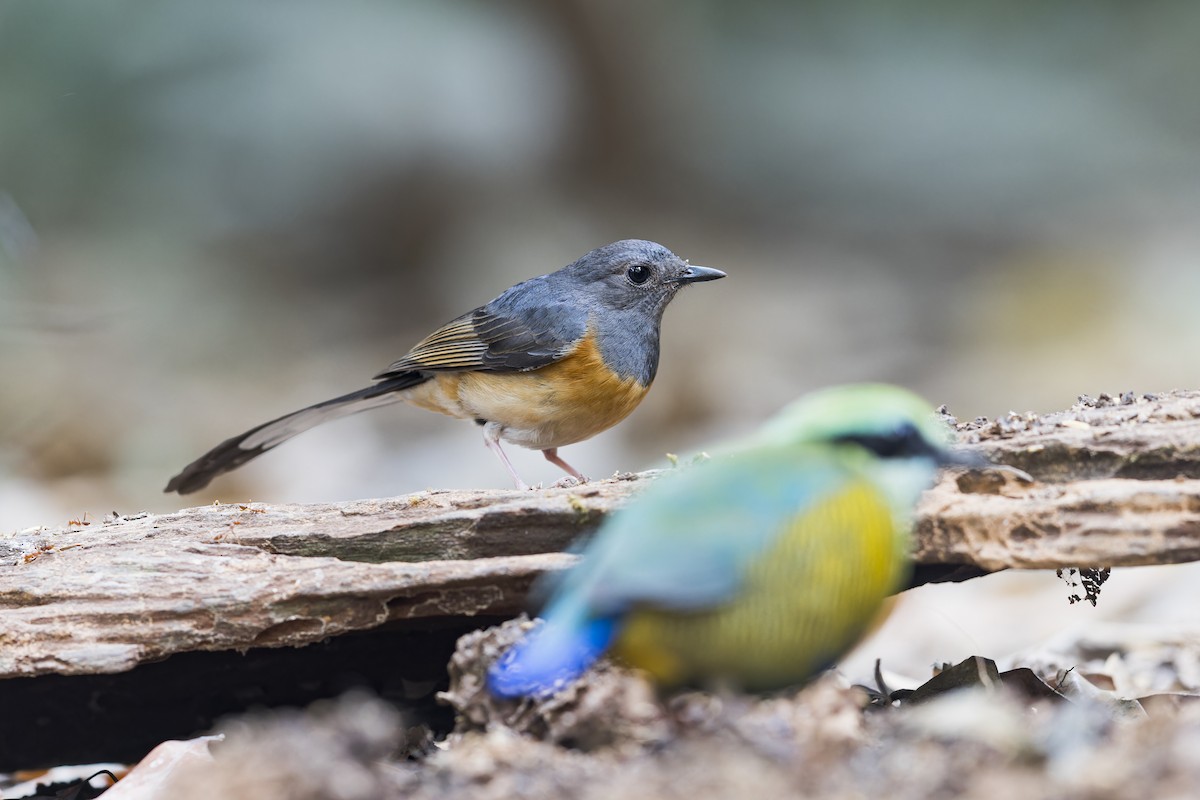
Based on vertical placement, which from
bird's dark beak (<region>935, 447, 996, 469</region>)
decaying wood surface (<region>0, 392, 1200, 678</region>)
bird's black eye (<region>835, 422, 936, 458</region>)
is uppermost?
bird's black eye (<region>835, 422, 936, 458</region>)

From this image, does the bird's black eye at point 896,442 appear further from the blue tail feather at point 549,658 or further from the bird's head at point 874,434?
the blue tail feather at point 549,658

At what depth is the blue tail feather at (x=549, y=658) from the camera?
6.82 ft

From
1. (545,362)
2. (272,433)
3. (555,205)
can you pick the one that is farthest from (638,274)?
(555,205)

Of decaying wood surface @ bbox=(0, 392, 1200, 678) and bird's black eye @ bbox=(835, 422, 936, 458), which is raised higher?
bird's black eye @ bbox=(835, 422, 936, 458)

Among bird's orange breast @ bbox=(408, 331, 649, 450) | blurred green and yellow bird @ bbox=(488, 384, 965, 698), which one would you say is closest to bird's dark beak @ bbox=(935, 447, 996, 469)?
blurred green and yellow bird @ bbox=(488, 384, 965, 698)

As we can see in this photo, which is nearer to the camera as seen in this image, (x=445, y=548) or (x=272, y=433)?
(x=445, y=548)

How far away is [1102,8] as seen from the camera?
9000mm

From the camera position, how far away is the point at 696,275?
16.4 ft

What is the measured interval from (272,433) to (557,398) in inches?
45.9

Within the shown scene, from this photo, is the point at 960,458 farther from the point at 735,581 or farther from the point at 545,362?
the point at 545,362

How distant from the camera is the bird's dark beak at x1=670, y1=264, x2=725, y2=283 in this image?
4.94m

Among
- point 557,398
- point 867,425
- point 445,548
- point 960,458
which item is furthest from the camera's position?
point 557,398

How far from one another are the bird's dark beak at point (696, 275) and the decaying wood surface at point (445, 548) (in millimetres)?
1970

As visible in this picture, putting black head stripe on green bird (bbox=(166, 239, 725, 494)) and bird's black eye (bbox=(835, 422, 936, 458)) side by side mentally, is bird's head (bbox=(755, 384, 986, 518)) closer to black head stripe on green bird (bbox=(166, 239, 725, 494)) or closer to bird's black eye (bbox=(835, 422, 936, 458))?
bird's black eye (bbox=(835, 422, 936, 458))
